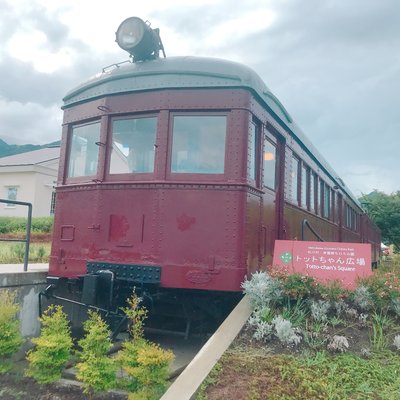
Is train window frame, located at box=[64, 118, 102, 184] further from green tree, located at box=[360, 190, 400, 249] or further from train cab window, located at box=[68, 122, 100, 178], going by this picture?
green tree, located at box=[360, 190, 400, 249]

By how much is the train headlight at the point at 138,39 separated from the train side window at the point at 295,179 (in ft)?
9.30

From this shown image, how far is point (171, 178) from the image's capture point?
5039 millimetres

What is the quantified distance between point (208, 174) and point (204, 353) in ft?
6.78

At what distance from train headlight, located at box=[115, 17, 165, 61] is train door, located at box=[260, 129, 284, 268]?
1.75 metres

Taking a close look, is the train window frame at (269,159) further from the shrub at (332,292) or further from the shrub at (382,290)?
the shrub at (382,290)

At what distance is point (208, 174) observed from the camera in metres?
4.97

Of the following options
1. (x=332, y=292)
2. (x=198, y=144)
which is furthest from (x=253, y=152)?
(x=332, y=292)

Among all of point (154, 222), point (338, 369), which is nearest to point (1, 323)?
point (154, 222)

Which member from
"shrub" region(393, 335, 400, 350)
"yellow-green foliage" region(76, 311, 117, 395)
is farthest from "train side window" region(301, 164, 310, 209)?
"yellow-green foliage" region(76, 311, 117, 395)

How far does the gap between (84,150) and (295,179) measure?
3.41 meters

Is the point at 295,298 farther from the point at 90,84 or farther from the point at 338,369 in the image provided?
the point at 90,84

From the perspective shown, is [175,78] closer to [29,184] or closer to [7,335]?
[7,335]

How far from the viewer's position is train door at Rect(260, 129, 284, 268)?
558cm

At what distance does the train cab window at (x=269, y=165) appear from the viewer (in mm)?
5762
